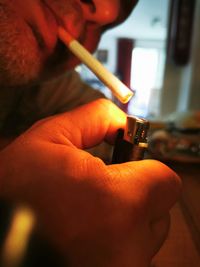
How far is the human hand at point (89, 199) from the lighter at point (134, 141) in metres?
0.03

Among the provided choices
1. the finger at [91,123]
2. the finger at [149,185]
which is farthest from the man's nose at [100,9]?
the finger at [149,185]

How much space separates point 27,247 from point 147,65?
4.31 meters

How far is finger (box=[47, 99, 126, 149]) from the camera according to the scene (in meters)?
0.33

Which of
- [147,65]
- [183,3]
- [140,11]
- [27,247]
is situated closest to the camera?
[27,247]

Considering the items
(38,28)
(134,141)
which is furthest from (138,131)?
(38,28)

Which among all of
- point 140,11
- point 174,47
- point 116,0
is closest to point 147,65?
point 140,11

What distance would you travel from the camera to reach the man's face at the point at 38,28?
0.38 m

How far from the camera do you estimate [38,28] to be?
1.34ft

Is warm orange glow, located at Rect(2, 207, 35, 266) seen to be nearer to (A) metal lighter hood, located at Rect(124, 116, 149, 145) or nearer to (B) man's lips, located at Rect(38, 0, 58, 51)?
→ (A) metal lighter hood, located at Rect(124, 116, 149, 145)

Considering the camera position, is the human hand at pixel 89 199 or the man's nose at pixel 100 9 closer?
the human hand at pixel 89 199

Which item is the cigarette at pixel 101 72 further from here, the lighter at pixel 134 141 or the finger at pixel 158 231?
the finger at pixel 158 231

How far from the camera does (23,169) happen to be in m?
0.24

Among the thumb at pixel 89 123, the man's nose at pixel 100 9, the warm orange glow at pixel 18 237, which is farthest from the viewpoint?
the man's nose at pixel 100 9

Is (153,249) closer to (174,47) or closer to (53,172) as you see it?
(53,172)
